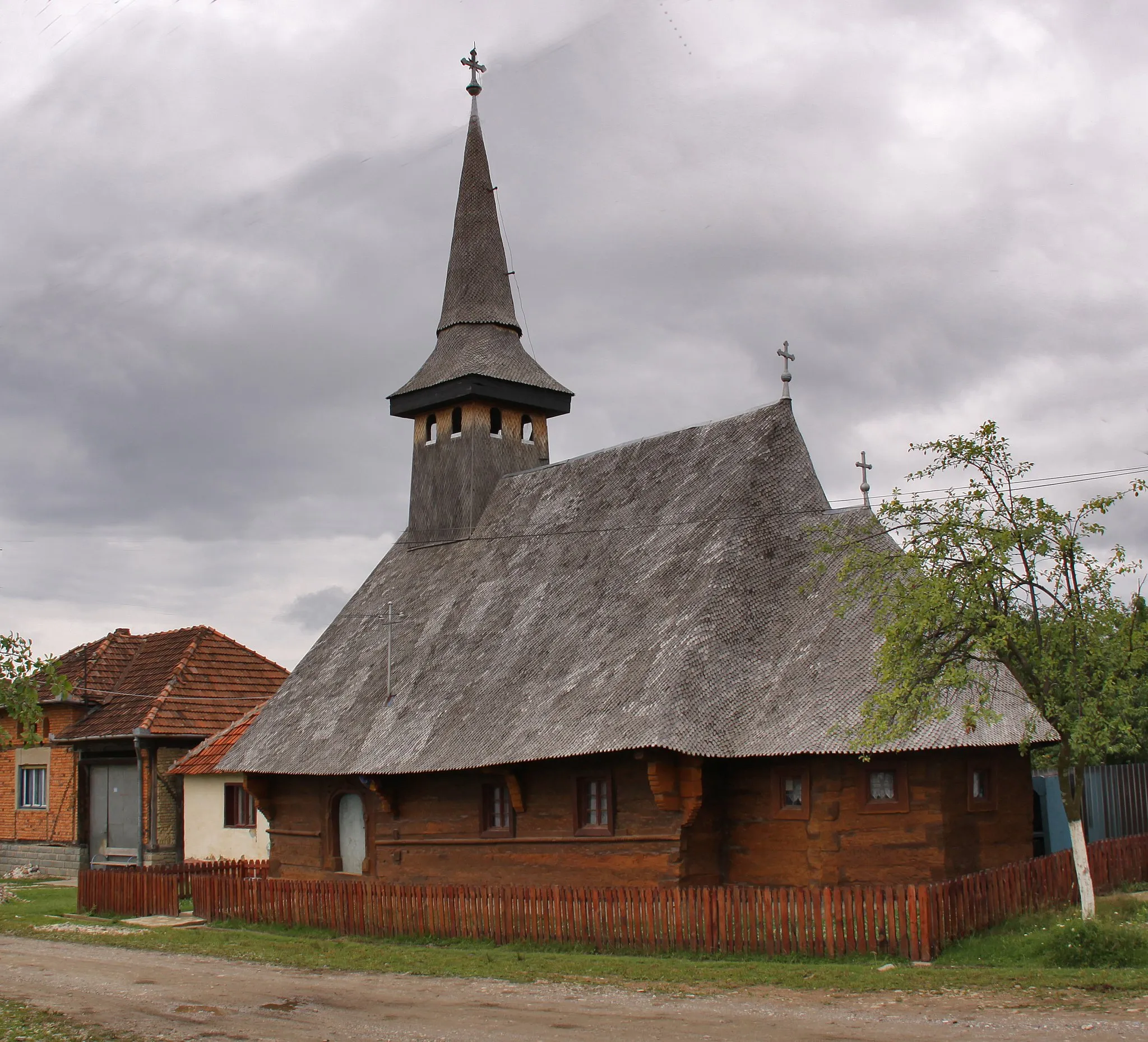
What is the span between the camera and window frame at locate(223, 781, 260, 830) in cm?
2998

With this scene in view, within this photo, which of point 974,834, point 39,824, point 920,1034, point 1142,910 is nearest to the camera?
point 920,1034

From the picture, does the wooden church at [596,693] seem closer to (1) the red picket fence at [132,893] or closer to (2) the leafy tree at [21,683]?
(1) the red picket fence at [132,893]

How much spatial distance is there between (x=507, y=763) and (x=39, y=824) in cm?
1931

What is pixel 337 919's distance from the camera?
2125 cm

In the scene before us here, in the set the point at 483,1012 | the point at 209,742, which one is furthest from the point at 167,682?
the point at 483,1012

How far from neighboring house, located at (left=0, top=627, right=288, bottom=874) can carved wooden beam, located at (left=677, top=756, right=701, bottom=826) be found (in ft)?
55.4

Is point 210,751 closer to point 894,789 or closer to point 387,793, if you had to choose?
point 387,793

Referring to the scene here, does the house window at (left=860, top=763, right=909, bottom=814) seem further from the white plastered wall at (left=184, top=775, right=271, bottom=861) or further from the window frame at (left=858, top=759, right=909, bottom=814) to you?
the white plastered wall at (left=184, top=775, right=271, bottom=861)

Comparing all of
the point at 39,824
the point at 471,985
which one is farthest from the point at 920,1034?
the point at 39,824

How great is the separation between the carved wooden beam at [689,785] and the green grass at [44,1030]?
874 centimetres

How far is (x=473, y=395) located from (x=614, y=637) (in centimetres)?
961

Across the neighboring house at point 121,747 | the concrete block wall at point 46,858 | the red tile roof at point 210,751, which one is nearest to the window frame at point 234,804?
the red tile roof at point 210,751

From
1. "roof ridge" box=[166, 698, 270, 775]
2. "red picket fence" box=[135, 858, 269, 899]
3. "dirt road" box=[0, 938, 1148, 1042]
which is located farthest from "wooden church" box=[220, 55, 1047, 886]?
"dirt road" box=[0, 938, 1148, 1042]

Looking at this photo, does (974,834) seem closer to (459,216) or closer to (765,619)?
(765,619)
